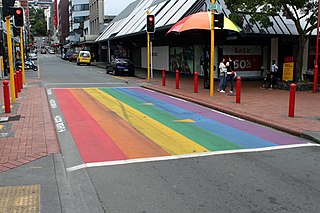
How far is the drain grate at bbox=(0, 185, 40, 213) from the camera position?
4402 millimetres

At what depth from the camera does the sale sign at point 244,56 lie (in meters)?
24.9

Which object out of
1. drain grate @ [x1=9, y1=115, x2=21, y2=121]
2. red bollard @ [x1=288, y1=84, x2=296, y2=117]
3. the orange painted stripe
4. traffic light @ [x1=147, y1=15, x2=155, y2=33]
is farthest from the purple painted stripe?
traffic light @ [x1=147, y1=15, x2=155, y2=33]

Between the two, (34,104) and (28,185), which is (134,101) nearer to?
(34,104)

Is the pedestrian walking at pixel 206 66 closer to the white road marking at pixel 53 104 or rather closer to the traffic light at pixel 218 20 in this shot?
the traffic light at pixel 218 20

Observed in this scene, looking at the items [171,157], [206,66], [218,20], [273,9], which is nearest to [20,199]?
[171,157]

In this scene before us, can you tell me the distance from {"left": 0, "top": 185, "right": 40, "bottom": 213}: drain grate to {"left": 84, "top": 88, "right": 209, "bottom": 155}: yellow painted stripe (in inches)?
115

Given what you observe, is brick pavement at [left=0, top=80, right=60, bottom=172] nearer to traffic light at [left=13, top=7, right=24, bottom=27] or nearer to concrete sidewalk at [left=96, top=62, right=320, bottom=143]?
traffic light at [left=13, top=7, right=24, bottom=27]

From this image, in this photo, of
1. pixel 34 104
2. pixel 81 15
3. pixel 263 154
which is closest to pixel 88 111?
pixel 34 104

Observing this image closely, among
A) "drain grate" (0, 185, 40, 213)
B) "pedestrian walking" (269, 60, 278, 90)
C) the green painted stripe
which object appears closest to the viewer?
"drain grate" (0, 185, 40, 213)

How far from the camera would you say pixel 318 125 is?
377 inches

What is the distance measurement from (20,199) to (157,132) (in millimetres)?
4602

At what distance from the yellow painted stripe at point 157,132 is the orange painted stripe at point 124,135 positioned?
0.19 meters

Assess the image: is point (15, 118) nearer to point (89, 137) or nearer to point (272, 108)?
point (89, 137)

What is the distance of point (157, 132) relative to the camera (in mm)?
8906
